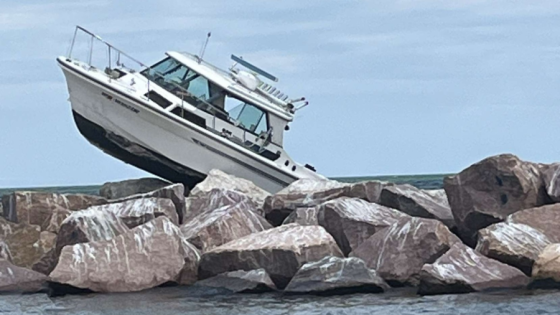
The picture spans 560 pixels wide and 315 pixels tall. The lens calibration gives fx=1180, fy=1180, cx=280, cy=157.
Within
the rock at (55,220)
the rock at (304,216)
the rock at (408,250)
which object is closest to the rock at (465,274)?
the rock at (408,250)

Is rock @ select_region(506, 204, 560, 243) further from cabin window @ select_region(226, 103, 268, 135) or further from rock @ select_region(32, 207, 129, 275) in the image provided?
cabin window @ select_region(226, 103, 268, 135)

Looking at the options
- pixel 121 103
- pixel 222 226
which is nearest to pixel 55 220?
pixel 222 226

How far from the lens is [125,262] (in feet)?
53.9

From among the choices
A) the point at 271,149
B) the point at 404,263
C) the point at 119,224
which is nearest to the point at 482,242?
the point at 404,263

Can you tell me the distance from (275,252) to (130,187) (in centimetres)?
1223

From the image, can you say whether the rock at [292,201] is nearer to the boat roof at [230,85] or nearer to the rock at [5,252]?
the rock at [5,252]

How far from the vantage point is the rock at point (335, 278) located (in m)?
15.7

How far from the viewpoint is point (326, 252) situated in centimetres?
1652

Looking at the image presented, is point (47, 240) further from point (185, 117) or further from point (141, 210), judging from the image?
point (185, 117)

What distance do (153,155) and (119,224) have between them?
9012 millimetres

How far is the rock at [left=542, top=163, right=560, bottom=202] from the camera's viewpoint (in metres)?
17.8

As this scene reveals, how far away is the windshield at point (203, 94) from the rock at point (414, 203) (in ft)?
25.0

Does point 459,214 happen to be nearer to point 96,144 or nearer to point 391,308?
point 391,308

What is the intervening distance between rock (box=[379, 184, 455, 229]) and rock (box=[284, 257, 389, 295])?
3.43 meters
